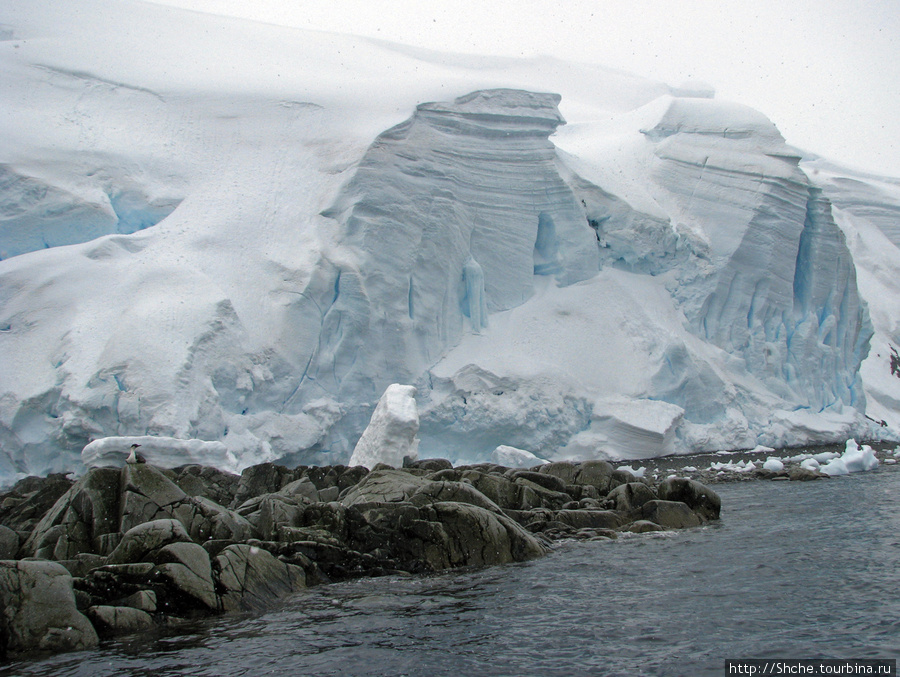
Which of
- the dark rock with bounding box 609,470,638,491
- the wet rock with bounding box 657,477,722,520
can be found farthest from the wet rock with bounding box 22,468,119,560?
the dark rock with bounding box 609,470,638,491

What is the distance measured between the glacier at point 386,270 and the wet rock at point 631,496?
7311mm

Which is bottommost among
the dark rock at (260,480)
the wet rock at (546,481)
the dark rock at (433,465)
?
the dark rock at (433,465)

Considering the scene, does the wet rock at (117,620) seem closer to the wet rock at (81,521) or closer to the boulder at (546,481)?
the wet rock at (81,521)

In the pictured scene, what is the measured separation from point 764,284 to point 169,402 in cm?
1866

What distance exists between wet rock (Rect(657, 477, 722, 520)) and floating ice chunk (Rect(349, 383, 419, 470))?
17.1 ft

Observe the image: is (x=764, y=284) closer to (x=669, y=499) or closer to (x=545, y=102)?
(x=545, y=102)

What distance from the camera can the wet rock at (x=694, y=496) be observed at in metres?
10.3

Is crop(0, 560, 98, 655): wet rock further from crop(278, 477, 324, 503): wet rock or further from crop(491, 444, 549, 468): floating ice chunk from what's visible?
crop(491, 444, 549, 468): floating ice chunk

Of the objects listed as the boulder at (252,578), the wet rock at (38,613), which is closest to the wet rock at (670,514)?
the boulder at (252,578)

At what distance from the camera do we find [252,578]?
645 cm

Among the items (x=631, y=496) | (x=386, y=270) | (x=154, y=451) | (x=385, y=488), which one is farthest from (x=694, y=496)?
(x=386, y=270)

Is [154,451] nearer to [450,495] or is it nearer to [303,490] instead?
[303,490]

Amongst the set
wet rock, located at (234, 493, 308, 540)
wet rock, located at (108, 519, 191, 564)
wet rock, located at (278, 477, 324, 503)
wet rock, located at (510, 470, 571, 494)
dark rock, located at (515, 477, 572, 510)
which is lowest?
wet rock, located at (278, 477, 324, 503)

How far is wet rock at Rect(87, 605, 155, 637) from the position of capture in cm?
544
